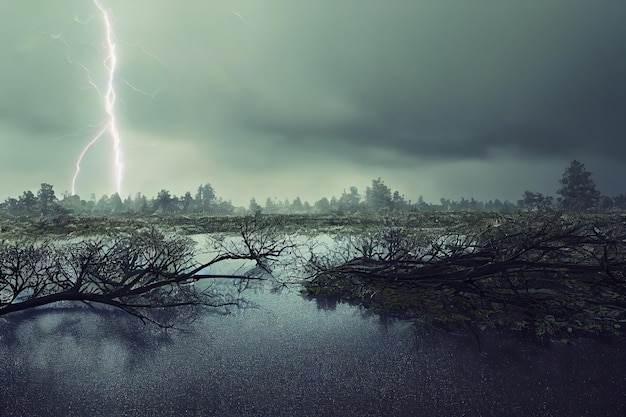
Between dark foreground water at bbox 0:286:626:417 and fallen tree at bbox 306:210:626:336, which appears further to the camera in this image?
fallen tree at bbox 306:210:626:336

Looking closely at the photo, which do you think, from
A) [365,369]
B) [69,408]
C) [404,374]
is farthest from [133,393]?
[404,374]

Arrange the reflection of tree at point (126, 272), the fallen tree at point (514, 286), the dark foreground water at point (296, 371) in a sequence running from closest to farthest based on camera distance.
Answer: the dark foreground water at point (296, 371)
the fallen tree at point (514, 286)
the reflection of tree at point (126, 272)

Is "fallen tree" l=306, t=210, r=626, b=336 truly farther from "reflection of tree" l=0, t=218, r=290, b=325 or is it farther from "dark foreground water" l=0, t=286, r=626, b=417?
"reflection of tree" l=0, t=218, r=290, b=325

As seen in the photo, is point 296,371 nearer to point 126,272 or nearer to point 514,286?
point 126,272

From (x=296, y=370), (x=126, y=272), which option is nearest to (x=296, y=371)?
(x=296, y=370)

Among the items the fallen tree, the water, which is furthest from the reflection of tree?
the fallen tree

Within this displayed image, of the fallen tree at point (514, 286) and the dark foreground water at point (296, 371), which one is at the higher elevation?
the fallen tree at point (514, 286)

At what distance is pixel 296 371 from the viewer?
10266 mm

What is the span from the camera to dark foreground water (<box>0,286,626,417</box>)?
28.3 ft

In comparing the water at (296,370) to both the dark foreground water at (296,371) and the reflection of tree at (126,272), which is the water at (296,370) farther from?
the reflection of tree at (126,272)

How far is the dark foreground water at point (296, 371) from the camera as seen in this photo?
28.3 ft

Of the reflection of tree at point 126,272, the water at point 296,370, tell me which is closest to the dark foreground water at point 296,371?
the water at point 296,370

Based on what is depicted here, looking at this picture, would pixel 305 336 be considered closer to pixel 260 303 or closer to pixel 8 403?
pixel 260 303

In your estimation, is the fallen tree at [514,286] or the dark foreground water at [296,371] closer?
the dark foreground water at [296,371]
